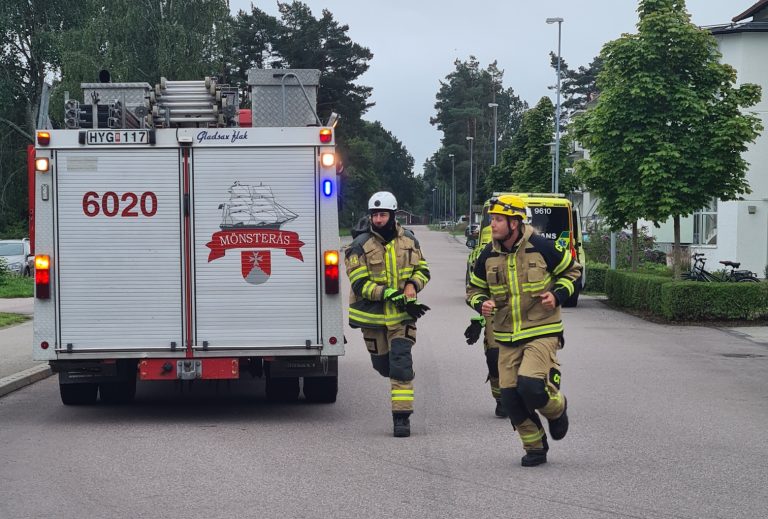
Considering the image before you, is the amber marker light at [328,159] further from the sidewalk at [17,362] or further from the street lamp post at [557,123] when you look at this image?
the street lamp post at [557,123]

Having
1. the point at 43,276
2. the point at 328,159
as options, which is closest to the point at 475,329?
the point at 328,159

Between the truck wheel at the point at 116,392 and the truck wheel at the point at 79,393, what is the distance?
104 mm

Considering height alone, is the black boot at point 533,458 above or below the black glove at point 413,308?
below

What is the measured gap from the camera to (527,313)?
806 centimetres

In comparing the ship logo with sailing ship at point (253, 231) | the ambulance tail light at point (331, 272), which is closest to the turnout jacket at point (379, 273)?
the ambulance tail light at point (331, 272)

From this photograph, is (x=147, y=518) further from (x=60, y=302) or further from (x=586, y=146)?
(x=586, y=146)

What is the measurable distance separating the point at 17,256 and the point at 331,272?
89.9 ft

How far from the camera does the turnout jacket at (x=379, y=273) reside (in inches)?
371

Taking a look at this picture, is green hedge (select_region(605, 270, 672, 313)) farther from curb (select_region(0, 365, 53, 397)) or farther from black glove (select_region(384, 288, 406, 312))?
black glove (select_region(384, 288, 406, 312))

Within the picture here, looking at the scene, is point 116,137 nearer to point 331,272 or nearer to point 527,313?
point 331,272

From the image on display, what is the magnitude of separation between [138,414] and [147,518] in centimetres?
423

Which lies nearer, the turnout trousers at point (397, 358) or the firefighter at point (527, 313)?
the firefighter at point (527, 313)

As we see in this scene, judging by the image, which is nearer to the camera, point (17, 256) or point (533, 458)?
point (533, 458)

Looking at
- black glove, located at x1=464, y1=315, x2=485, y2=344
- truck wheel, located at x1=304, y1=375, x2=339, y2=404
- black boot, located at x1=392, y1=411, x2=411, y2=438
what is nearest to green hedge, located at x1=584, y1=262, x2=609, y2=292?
truck wheel, located at x1=304, y1=375, x2=339, y2=404
